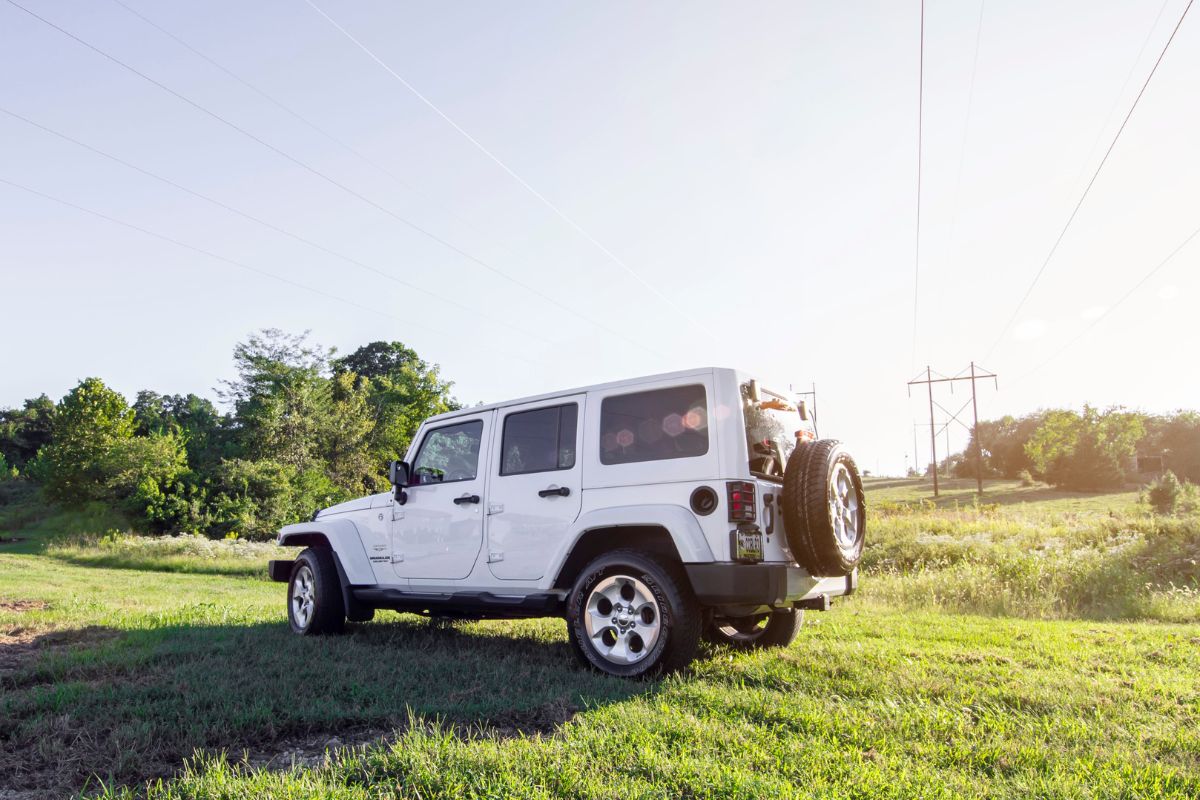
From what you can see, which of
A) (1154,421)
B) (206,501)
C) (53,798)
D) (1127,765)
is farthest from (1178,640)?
(1154,421)

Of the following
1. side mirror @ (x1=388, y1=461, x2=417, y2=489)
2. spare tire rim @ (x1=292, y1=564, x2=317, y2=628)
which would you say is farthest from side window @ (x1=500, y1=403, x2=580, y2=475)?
spare tire rim @ (x1=292, y1=564, x2=317, y2=628)

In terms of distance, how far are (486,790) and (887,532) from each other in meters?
19.9

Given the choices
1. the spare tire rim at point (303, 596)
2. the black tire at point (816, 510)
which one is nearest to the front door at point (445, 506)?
the spare tire rim at point (303, 596)

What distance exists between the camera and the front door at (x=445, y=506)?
20.9 feet

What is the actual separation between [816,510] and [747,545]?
56 cm

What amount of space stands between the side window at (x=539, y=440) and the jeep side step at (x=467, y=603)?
1.01 metres

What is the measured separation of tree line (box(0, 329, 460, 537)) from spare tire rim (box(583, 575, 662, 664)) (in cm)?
3193

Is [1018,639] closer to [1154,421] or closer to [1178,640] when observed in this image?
[1178,640]

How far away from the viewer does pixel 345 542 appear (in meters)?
7.35

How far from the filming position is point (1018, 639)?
691 cm

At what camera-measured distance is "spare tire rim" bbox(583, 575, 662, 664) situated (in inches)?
203

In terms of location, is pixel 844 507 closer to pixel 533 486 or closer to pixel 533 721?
pixel 533 486

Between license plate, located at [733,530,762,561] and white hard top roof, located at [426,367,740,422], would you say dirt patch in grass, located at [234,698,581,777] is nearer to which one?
license plate, located at [733,530,762,561]

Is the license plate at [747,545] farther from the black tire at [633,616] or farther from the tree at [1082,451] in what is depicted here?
the tree at [1082,451]
